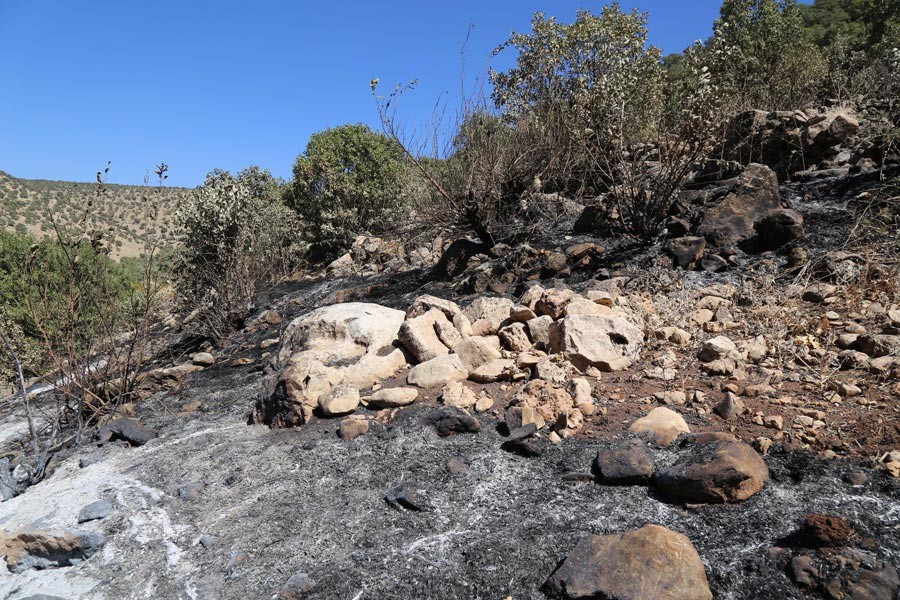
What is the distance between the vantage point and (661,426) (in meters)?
2.73

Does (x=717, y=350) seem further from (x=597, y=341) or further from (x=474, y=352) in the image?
(x=474, y=352)

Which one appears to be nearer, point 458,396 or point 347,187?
point 458,396

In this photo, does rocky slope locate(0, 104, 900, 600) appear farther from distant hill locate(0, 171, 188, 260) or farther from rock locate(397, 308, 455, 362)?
distant hill locate(0, 171, 188, 260)

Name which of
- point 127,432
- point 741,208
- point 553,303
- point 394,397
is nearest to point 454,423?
point 394,397

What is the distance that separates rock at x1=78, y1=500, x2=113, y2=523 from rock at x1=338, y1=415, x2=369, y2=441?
121 cm

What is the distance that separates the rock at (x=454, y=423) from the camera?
306 centimetres

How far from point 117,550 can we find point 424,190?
5.75 metres

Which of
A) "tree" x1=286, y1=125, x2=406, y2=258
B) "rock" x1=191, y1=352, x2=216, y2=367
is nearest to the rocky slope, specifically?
"rock" x1=191, y1=352, x2=216, y2=367

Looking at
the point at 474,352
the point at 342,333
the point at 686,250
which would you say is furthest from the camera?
the point at 686,250

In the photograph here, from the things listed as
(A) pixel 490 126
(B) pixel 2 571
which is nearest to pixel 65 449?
(B) pixel 2 571

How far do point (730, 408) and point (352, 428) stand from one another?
6.56ft

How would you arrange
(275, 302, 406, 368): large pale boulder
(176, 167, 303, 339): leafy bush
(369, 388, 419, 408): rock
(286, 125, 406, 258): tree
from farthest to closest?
1. (286, 125, 406, 258): tree
2. (176, 167, 303, 339): leafy bush
3. (275, 302, 406, 368): large pale boulder
4. (369, 388, 419, 408): rock

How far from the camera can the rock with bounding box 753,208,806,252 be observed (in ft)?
15.5

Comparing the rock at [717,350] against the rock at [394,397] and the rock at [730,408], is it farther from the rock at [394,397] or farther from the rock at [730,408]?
the rock at [394,397]
